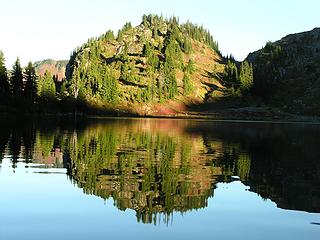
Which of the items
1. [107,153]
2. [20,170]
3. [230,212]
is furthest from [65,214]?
[107,153]

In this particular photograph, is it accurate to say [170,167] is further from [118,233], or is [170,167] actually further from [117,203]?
[118,233]

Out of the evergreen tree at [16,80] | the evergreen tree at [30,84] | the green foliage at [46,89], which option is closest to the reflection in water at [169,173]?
the evergreen tree at [16,80]

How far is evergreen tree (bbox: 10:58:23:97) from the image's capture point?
159m

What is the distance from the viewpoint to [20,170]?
35.2m

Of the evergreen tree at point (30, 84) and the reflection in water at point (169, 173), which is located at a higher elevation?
the evergreen tree at point (30, 84)

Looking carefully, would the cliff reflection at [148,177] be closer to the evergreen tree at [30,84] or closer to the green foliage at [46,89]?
the evergreen tree at [30,84]

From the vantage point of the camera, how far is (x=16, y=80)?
159 m

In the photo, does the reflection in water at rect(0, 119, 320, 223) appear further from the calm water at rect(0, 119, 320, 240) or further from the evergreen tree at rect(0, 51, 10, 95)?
the evergreen tree at rect(0, 51, 10, 95)

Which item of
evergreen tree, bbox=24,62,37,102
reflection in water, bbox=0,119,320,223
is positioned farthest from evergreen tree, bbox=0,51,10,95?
reflection in water, bbox=0,119,320,223

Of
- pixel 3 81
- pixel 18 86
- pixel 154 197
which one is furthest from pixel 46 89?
pixel 154 197

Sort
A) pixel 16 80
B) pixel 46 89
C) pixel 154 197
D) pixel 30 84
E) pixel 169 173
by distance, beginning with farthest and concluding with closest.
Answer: pixel 46 89
pixel 30 84
pixel 16 80
pixel 169 173
pixel 154 197

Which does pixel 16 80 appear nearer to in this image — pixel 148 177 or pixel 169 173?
pixel 169 173

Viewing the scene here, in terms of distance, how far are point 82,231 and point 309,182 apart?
22.1 m

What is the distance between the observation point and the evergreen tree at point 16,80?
15862 centimetres
